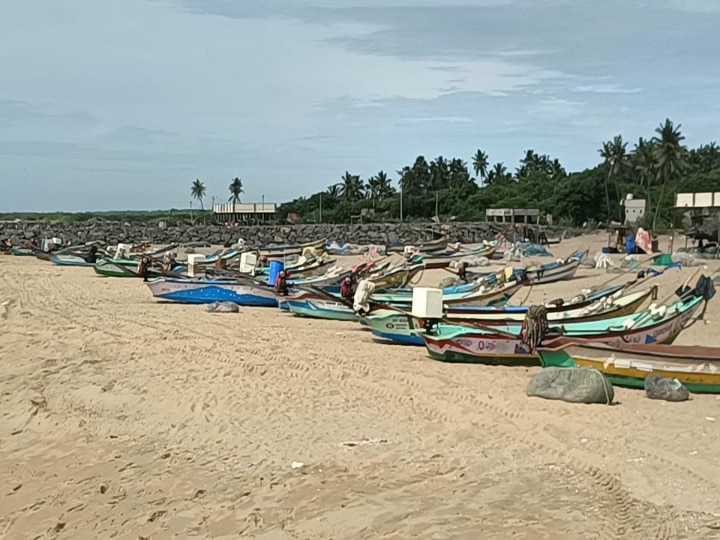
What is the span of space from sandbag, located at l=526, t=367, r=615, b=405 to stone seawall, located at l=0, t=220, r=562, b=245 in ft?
148

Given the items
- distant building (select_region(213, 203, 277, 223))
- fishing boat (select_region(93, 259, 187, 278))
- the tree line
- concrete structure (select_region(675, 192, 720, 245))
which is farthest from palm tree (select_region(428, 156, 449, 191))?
fishing boat (select_region(93, 259, 187, 278))

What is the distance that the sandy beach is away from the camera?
237 inches

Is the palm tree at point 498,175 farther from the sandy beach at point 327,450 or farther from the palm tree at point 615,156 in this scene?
the sandy beach at point 327,450

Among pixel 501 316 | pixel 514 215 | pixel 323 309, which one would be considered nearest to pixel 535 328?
pixel 501 316

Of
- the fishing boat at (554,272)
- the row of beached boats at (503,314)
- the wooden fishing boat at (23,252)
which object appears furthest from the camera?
the wooden fishing boat at (23,252)

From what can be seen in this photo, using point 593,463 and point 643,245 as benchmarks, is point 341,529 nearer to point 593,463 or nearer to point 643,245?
point 593,463

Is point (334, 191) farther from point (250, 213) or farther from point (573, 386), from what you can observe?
point (573, 386)

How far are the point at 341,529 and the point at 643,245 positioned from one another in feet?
90.2

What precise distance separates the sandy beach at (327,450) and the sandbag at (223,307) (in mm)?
4985

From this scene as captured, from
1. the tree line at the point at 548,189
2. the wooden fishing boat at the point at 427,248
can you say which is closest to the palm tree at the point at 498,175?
the tree line at the point at 548,189

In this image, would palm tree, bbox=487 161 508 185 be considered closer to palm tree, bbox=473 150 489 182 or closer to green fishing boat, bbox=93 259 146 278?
palm tree, bbox=473 150 489 182

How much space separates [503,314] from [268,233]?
48.8 meters

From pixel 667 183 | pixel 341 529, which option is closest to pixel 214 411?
pixel 341 529

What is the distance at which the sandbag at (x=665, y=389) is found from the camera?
9242mm
